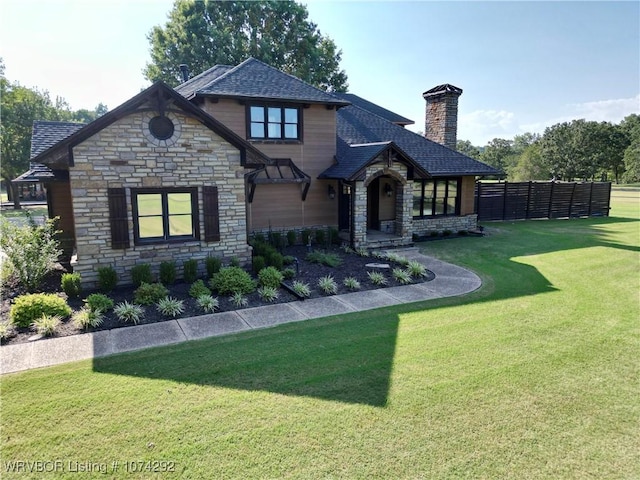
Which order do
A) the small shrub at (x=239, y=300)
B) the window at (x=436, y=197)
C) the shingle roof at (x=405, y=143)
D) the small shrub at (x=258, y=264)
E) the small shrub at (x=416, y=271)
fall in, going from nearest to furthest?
the small shrub at (x=239, y=300) < the small shrub at (x=258, y=264) < the small shrub at (x=416, y=271) < the shingle roof at (x=405, y=143) < the window at (x=436, y=197)

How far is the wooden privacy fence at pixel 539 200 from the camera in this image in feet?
74.6

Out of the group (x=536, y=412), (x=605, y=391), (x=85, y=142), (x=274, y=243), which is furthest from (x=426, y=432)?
(x=274, y=243)

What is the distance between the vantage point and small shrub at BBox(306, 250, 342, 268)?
12.2m

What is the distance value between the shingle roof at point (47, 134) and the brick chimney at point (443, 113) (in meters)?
15.7

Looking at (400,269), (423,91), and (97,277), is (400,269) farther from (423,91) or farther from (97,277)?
(423,91)

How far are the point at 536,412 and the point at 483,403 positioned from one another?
0.63 meters

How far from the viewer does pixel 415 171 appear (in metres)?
15.1

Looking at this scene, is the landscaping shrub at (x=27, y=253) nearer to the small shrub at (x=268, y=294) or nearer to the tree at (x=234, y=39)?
the small shrub at (x=268, y=294)

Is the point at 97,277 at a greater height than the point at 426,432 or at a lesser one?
greater

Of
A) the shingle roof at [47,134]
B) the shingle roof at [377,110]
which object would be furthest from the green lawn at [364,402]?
the shingle roof at [377,110]

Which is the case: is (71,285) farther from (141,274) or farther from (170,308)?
(170,308)

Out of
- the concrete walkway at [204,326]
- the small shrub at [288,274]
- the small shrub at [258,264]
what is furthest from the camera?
the small shrub at [258,264]

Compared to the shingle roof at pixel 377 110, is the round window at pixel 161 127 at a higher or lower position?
lower

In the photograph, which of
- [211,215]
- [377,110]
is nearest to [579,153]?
[377,110]
